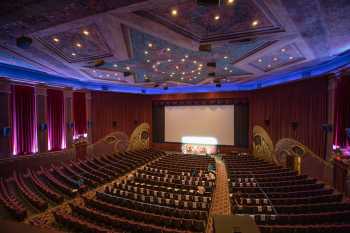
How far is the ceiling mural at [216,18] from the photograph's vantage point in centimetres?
578

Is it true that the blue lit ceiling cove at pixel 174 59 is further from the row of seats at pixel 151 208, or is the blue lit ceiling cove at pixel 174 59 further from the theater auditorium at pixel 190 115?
the row of seats at pixel 151 208

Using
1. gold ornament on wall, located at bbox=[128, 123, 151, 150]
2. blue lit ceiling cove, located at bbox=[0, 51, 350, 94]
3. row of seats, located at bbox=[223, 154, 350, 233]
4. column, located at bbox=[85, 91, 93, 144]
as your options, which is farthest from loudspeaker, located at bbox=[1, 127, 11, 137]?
row of seats, located at bbox=[223, 154, 350, 233]

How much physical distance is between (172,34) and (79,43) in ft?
14.9

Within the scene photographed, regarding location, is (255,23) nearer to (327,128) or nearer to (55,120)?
(327,128)

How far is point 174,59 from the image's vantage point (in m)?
11.2

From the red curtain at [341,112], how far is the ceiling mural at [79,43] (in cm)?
1358

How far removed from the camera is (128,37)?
8.14 metres

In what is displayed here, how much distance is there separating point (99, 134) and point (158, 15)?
652 inches

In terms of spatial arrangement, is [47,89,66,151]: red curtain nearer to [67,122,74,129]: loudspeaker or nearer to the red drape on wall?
[67,122,74,129]: loudspeaker

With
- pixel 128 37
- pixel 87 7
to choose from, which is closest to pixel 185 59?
pixel 128 37

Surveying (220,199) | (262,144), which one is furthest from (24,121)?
(262,144)

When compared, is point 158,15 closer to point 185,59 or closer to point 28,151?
point 185,59

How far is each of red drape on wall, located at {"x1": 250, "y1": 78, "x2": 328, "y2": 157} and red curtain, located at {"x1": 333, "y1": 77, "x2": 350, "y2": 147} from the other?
109cm

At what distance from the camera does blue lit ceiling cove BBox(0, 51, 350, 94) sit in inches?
460
